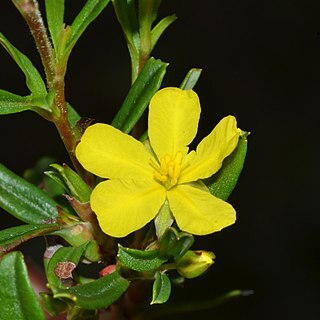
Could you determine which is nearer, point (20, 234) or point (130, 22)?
point (20, 234)

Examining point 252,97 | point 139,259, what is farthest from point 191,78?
point 252,97

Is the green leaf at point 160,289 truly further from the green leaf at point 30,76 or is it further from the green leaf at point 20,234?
the green leaf at point 30,76

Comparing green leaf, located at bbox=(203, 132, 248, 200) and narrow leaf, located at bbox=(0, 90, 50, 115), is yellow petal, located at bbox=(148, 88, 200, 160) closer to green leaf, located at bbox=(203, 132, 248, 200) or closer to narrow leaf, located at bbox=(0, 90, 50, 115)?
green leaf, located at bbox=(203, 132, 248, 200)

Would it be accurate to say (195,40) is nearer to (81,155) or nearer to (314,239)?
(314,239)

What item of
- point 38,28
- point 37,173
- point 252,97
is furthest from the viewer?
point 252,97

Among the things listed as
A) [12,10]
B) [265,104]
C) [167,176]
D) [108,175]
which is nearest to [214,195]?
[167,176]

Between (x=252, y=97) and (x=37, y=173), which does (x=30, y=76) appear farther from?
(x=252, y=97)
